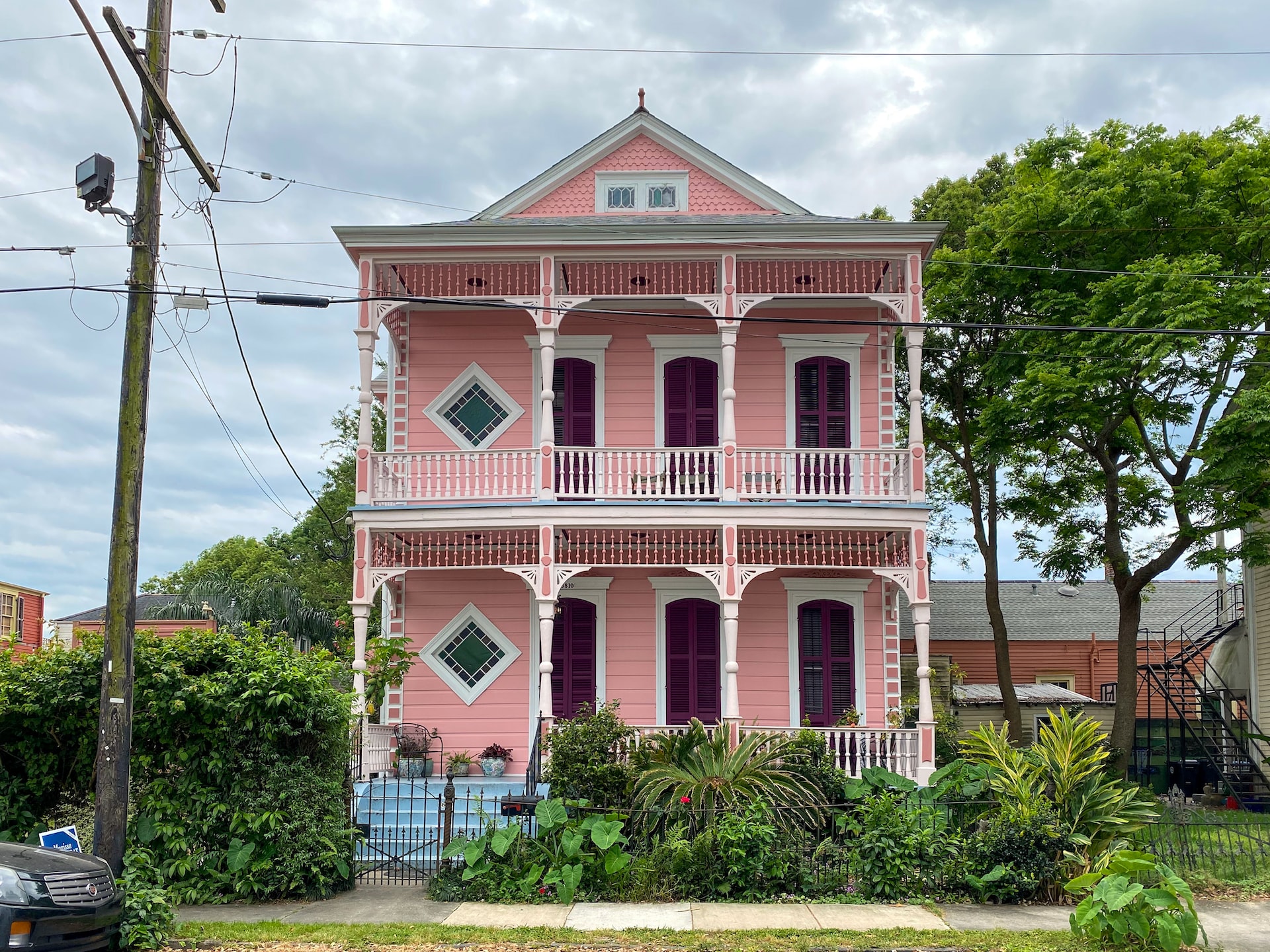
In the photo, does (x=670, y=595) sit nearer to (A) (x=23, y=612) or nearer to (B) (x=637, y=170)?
(B) (x=637, y=170)

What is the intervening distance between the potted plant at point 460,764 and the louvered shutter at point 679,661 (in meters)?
2.97

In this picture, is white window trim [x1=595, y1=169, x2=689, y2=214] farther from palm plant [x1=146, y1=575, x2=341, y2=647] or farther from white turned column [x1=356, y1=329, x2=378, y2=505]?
palm plant [x1=146, y1=575, x2=341, y2=647]

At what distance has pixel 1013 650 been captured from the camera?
3188cm

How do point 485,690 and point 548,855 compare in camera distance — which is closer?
point 548,855

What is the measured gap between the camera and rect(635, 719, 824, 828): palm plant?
1211 centimetres

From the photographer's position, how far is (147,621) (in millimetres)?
25141

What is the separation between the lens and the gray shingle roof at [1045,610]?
3189 cm

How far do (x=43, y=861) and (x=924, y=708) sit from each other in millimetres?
10560

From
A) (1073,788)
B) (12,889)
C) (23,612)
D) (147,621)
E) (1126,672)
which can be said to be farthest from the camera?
(23,612)

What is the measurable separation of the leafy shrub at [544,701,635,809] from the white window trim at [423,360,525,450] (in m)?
5.47

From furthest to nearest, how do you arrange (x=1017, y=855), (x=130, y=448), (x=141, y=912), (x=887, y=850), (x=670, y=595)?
(x=670, y=595) < (x=887, y=850) < (x=1017, y=855) < (x=130, y=448) < (x=141, y=912)

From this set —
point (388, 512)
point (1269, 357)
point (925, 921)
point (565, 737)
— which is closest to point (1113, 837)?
point (925, 921)

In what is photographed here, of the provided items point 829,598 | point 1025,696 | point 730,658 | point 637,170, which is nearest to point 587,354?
point 637,170

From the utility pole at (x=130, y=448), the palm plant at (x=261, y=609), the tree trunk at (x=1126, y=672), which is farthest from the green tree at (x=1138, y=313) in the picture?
the palm plant at (x=261, y=609)
